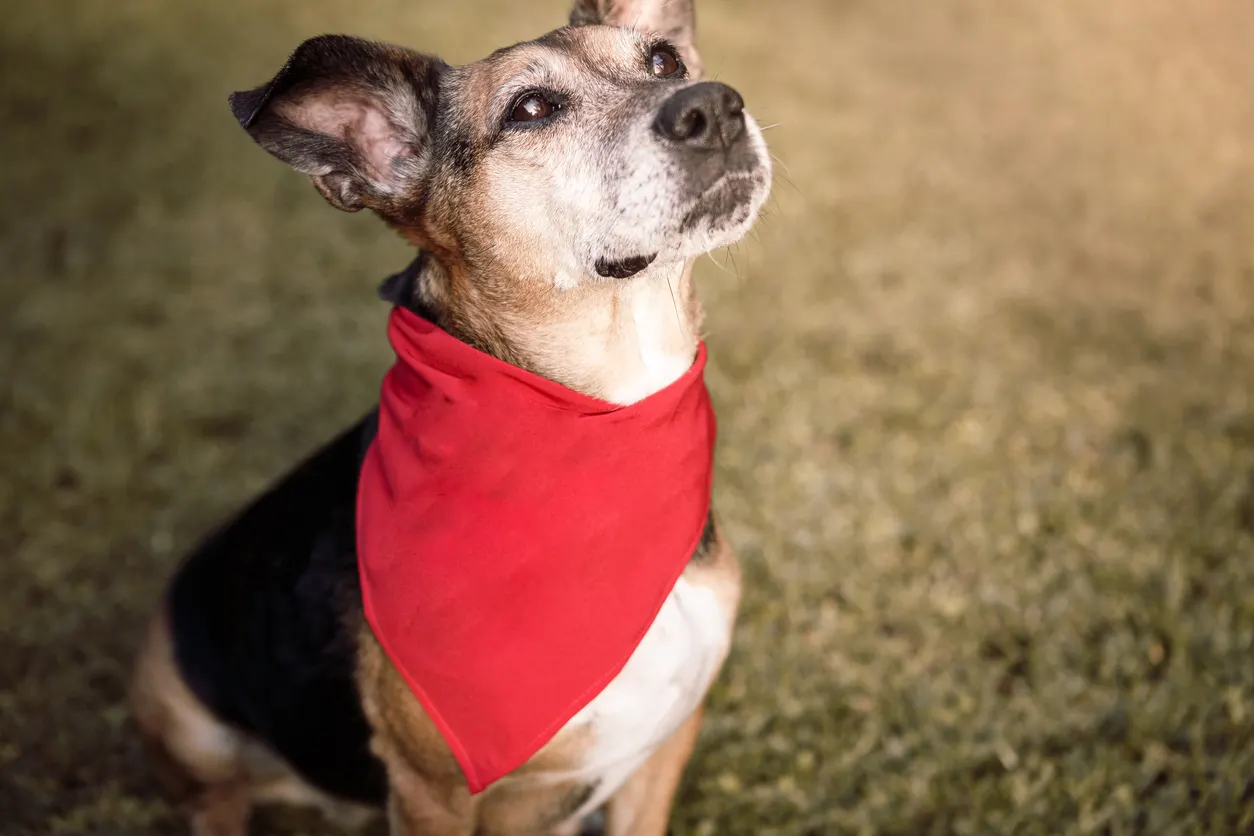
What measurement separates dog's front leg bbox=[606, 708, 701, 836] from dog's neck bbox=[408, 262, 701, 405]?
41.9 inches

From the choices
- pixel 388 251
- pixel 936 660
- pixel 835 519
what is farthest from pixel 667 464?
pixel 388 251

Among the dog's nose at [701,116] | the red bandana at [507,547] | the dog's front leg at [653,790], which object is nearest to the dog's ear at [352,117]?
the red bandana at [507,547]

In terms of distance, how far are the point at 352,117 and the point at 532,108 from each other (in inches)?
20.1

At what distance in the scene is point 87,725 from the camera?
393 centimetres

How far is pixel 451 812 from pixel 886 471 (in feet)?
10.3

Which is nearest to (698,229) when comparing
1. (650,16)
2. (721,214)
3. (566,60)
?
(721,214)

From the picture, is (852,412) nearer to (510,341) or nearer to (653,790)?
(653,790)

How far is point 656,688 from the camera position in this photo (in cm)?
268

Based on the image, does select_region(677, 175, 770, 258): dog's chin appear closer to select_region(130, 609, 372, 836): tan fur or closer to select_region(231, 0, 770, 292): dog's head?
select_region(231, 0, 770, 292): dog's head

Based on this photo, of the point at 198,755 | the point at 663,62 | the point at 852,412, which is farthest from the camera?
the point at 852,412

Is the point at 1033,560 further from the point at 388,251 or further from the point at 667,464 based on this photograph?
the point at 388,251

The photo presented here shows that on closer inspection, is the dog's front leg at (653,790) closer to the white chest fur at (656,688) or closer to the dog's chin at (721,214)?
the white chest fur at (656,688)

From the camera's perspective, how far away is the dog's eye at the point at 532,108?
2.74 m

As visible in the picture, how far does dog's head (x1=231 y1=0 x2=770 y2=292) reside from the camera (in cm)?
246
